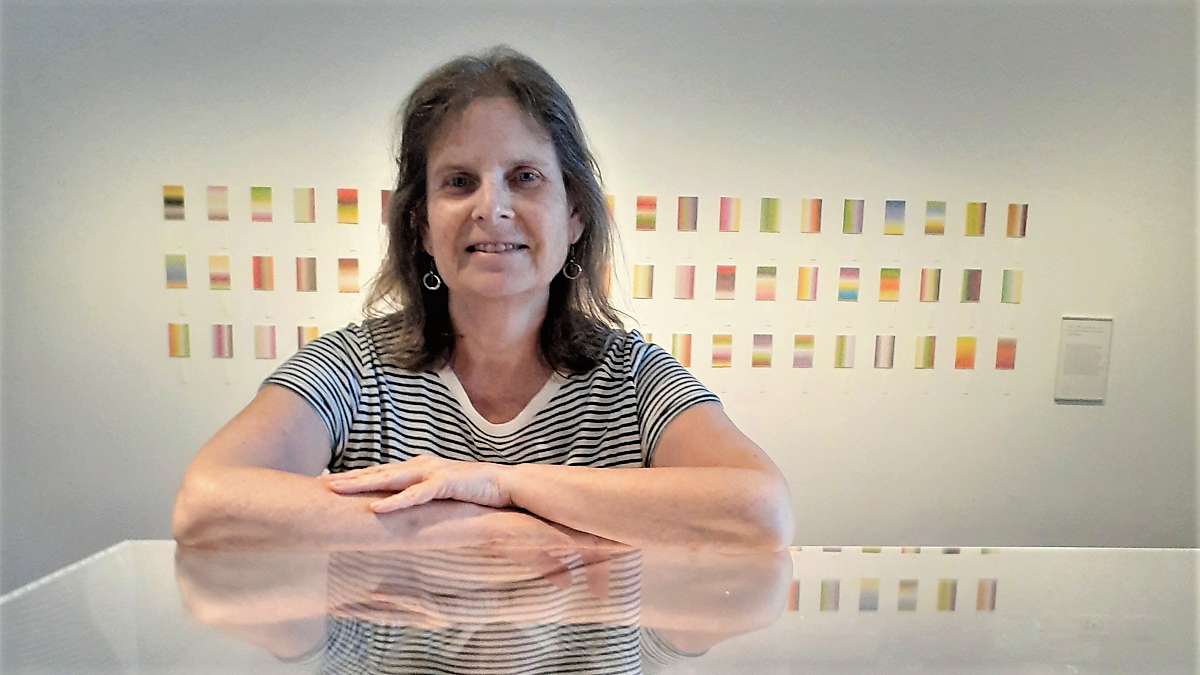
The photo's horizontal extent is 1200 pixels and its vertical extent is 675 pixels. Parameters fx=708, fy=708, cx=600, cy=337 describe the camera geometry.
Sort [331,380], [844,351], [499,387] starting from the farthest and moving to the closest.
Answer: [844,351] < [499,387] < [331,380]

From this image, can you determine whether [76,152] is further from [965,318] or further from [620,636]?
[965,318]

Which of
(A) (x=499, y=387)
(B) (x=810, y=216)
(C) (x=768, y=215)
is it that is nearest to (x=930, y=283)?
(B) (x=810, y=216)

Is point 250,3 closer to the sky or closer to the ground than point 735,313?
closer to the sky

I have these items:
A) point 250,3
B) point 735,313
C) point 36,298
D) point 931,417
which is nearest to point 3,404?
point 36,298

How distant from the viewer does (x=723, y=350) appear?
2348 mm

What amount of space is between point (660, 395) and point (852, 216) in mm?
1356

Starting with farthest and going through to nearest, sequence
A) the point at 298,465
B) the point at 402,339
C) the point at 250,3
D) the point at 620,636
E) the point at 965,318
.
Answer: the point at 965,318 → the point at 250,3 → the point at 402,339 → the point at 298,465 → the point at 620,636

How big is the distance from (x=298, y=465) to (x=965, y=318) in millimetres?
2105

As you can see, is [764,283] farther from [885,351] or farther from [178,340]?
[178,340]

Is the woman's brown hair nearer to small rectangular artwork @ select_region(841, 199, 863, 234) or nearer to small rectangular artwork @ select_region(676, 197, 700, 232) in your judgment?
small rectangular artwork @ select_region(676, 197, 700, 232)

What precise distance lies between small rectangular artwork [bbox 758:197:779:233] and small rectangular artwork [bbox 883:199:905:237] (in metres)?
0.35

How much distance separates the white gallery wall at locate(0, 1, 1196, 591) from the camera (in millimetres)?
2229

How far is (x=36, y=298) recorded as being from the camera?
2.27 meters

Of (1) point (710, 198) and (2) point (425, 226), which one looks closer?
(2) point (425, 226)
